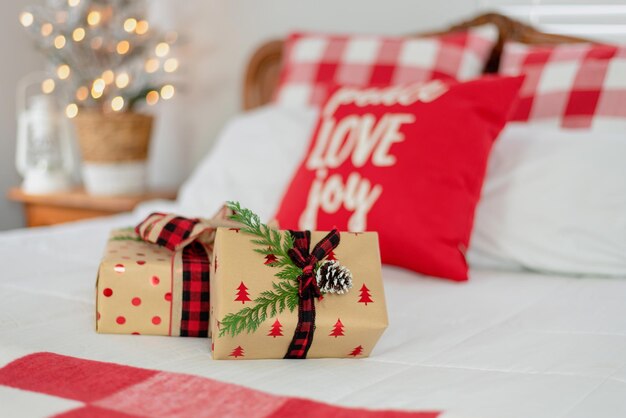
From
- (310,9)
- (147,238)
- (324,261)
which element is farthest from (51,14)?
(324,261)

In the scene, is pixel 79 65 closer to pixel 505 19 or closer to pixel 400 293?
pixel 505 19

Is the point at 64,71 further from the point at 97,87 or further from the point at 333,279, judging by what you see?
the point at 333,279

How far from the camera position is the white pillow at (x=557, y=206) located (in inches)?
54.6

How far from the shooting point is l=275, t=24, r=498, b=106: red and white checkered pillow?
73.8 inches

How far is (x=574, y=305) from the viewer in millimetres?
1217

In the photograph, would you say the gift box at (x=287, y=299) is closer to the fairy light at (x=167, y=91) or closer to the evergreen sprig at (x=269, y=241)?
the evergreen sprig at (x=269, y=241)

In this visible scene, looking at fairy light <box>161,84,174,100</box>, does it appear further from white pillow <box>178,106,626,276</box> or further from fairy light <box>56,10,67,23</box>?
white pillow <box>178,106,626,276</box>

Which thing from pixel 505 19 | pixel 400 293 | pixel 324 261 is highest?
pixel 505 19

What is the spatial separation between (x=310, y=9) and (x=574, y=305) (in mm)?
1465

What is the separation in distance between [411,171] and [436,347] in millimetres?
428

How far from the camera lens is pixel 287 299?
3.04ft

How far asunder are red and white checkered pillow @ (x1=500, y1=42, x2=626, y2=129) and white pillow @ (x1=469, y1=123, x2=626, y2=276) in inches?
5.6

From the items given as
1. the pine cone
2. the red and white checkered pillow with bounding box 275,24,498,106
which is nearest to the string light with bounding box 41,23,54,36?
the red and white checkered pillow with bounding box 275,24,498,106

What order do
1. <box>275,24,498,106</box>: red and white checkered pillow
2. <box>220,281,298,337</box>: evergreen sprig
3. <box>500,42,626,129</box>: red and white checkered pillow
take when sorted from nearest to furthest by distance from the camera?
<box>220,281,298,337</box>: evergreen sprig < <box>500,42,626,129</box>: red and white checkered pillow < <box>275,24,498,106</box>: red and white checkered pillow
